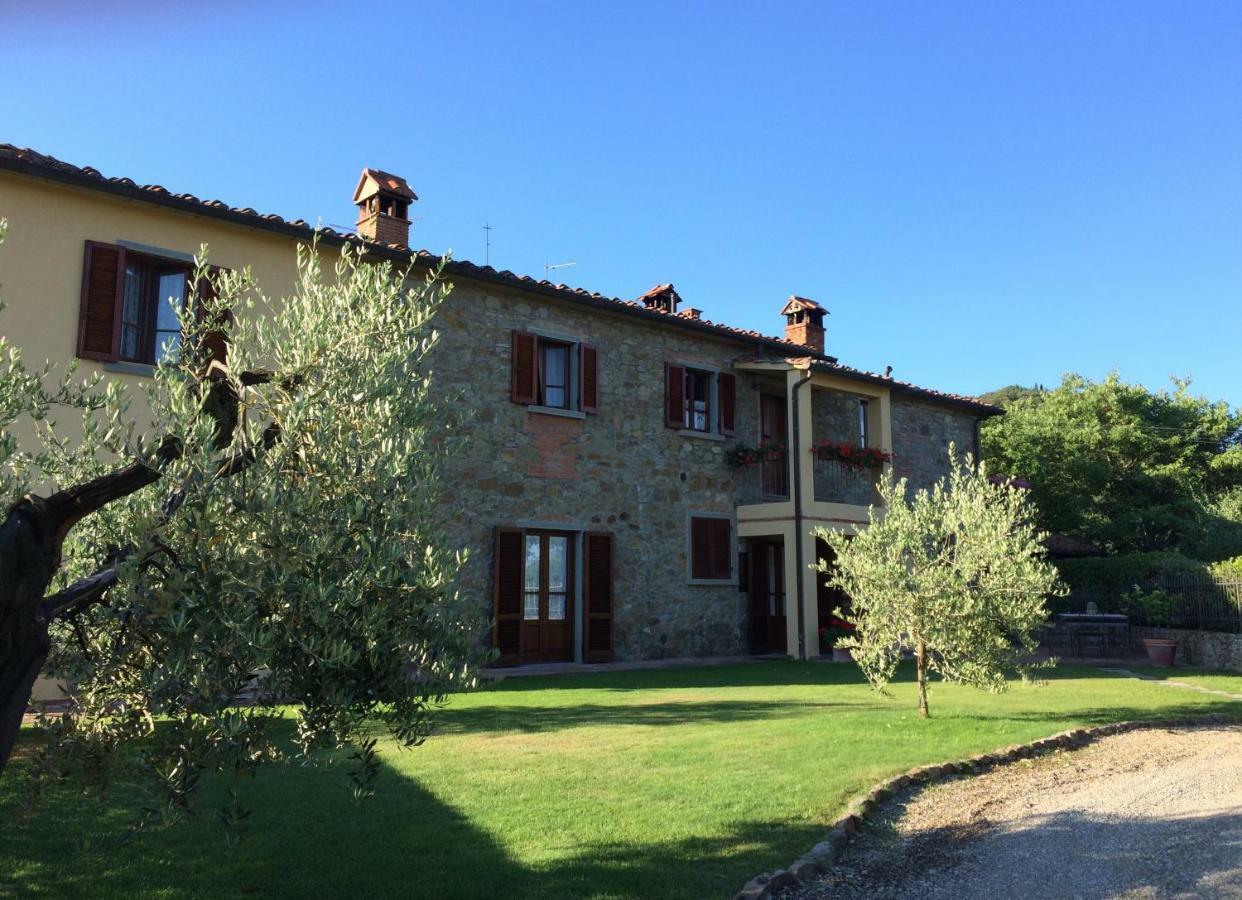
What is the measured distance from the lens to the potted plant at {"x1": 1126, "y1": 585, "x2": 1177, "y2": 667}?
53.2 feet

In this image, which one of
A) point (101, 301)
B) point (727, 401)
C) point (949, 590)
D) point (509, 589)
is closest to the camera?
point (949, 590)

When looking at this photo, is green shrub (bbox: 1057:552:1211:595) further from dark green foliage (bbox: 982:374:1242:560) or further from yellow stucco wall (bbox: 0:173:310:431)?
yellow stucco wall (bbox: 0:173:310:431)

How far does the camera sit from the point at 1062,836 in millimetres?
5379

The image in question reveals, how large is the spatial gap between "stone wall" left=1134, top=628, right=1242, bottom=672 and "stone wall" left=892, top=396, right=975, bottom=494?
5.04 m

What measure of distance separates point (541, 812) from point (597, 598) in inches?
349

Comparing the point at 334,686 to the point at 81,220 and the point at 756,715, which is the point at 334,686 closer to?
the point at 756,715

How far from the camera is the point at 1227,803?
6004 mm

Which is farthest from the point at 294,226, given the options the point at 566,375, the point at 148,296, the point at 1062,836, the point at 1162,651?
the point at 1162,651

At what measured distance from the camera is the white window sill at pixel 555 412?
13.8m

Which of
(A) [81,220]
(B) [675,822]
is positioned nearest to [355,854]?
(B) [675,822]

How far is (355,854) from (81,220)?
8411mm

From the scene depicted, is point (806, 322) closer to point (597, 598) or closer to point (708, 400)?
point (708, 400)

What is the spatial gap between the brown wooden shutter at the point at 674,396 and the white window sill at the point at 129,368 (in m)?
7.81

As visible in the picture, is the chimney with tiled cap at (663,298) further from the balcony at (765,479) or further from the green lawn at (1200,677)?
the green lawn at (1200,677)
